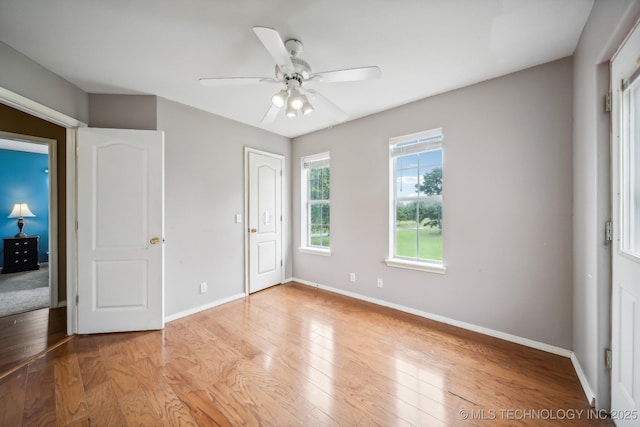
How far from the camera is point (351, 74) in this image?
1.61 meters

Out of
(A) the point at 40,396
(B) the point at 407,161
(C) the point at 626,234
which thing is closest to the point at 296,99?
(B) the point at 407,161

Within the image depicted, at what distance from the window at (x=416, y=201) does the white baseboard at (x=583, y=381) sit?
44.2 inches

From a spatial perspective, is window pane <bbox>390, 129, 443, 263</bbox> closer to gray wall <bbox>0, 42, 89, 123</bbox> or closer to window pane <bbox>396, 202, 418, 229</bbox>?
window pane <bbox>396, 202, 418, 229</bbox>

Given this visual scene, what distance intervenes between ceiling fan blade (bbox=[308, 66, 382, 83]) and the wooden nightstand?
6.61 m

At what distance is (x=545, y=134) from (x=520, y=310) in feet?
5.09

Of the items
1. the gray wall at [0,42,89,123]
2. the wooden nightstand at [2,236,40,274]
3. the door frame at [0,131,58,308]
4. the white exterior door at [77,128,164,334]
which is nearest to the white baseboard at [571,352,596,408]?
the white exterior door at [77,128,164,334]

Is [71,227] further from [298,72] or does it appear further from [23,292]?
[298,72]

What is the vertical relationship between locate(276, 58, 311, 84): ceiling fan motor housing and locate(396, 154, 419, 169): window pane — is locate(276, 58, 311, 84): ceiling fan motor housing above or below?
above

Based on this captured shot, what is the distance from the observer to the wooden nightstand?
4570 millimetres

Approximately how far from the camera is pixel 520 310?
7.23 feet

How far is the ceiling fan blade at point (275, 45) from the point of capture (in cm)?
128

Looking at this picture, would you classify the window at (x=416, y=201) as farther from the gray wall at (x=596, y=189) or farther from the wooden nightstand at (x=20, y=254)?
the wooden nightstand at (x=20, y=254)

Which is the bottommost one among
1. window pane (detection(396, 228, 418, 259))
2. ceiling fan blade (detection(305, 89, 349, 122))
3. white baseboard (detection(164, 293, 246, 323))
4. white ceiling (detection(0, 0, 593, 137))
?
white baseboard (detection(164, 293, 246, 323))

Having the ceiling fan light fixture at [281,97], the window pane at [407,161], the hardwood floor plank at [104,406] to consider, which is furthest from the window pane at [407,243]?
the hardwood floor plank at [104,406]
